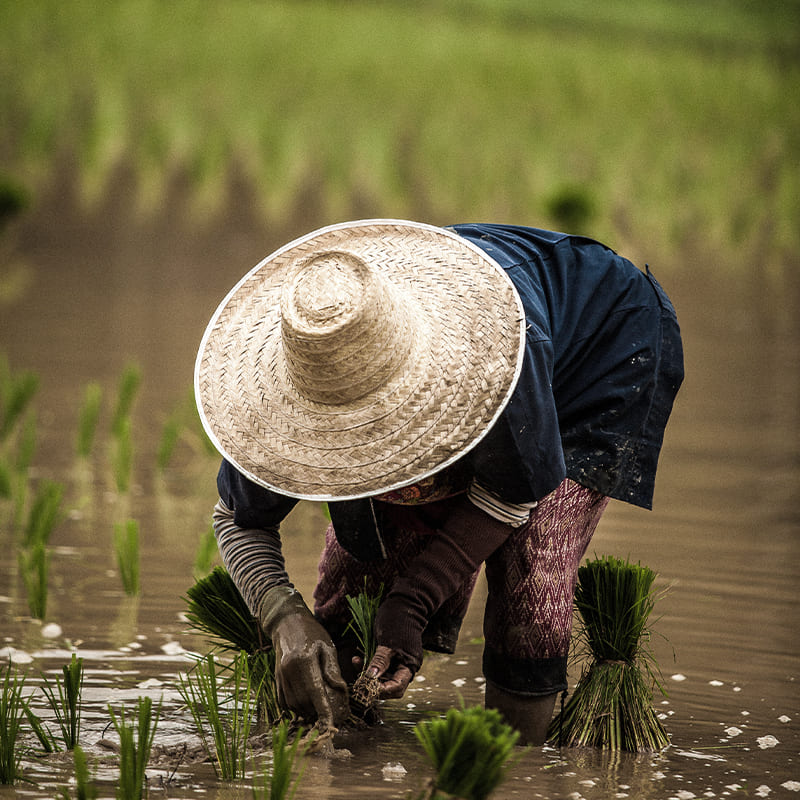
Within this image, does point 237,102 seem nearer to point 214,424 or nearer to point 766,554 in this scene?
point 766,554

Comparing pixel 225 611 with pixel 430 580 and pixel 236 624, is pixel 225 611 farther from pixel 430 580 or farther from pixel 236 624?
pixel 430 580

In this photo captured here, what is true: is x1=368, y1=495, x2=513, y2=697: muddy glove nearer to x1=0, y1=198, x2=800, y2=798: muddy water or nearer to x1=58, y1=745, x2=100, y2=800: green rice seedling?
x1=0, y1=198, x2=800, y2=798: muddy water

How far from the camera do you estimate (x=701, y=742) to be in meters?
2.55

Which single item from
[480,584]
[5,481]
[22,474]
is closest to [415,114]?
[22,474]

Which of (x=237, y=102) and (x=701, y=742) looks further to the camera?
(x=237, y=102)

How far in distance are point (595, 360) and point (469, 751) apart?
33.8 inches

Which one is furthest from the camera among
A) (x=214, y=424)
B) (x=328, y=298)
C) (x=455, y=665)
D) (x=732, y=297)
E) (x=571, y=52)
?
(x=571, y=52)

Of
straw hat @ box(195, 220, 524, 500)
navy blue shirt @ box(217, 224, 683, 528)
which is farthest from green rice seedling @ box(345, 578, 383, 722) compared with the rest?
straw hat @ box(195, 220, 524, 500)

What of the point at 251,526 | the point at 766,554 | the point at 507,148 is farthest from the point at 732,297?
the point at 251,526

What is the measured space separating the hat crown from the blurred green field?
6.70m

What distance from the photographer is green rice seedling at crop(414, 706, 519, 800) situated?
181cm

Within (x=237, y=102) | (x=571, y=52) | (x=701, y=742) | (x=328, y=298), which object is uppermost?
(x=571, y=52)

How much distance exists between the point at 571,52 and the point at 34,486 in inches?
401

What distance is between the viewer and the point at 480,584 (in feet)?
12.3
